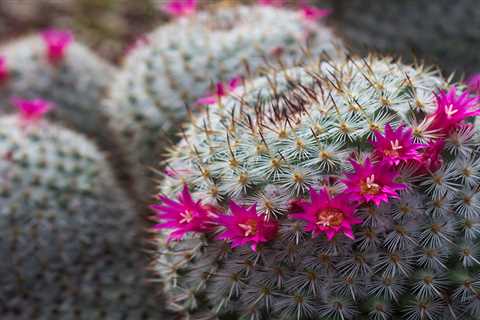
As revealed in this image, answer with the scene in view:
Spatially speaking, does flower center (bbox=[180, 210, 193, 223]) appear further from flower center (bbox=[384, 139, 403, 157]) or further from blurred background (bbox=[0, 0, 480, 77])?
blurred background (bbox=[0, 0, 480, 77])

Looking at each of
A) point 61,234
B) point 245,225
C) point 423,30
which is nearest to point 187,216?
point 245,225

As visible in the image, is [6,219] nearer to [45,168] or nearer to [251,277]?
[45,168]

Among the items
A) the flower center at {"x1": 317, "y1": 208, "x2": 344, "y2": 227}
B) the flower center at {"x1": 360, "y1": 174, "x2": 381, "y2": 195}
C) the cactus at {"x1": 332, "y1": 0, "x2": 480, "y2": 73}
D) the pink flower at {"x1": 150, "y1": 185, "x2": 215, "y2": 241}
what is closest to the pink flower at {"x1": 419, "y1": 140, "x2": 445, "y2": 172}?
the flower center at {"x1": 360, "y1": 174, "x2": 381, "y2": 195}

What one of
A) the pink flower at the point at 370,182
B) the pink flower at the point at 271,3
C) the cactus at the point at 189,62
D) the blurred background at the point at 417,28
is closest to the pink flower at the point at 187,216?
the pink flower at the point at 370,182

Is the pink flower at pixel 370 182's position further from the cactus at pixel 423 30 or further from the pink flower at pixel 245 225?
the cactus at pixel 423 30

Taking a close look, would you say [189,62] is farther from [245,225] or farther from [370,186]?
[370,186]
